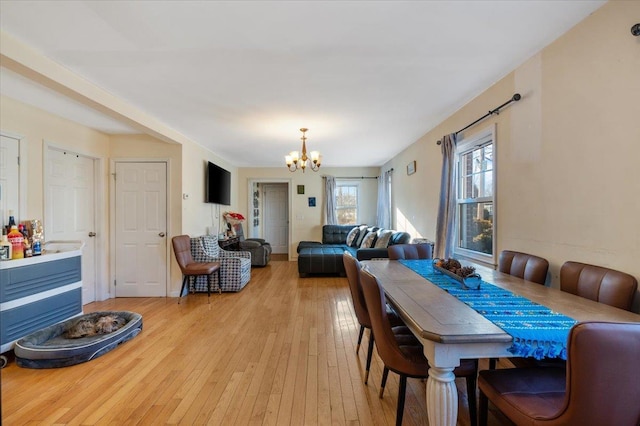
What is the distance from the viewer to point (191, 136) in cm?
478

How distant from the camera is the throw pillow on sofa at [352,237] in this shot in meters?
6.86

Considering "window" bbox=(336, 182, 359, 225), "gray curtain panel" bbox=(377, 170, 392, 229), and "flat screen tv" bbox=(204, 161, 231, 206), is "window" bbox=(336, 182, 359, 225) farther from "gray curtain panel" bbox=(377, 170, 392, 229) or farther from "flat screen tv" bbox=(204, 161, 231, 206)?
"flat screen tv" bbox=(204, 161, 231, 206)

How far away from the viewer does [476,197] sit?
3441mm

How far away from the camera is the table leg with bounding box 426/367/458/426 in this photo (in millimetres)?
1465

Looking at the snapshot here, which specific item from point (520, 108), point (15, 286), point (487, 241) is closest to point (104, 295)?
point (15, 286)

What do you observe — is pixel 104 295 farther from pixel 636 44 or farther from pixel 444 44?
pixel 636 44

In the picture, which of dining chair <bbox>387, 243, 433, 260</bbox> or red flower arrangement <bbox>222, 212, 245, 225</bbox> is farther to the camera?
red flower arrangement <bbox>222, 212, 245, 225</bbox>

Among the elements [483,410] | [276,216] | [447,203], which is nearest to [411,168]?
[447,203]

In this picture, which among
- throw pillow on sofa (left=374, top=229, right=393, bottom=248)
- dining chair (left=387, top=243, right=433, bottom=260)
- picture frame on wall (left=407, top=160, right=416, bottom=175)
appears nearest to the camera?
dining chair (left=387, top=243, right=433, bottom=260)

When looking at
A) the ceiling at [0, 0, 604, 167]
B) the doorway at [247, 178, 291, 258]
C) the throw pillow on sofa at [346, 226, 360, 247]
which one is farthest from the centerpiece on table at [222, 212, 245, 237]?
the ceiling at [0, 0, 604, 167]

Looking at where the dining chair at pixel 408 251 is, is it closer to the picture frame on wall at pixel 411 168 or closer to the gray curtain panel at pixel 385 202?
the picture frame on wall at pixel 411 168

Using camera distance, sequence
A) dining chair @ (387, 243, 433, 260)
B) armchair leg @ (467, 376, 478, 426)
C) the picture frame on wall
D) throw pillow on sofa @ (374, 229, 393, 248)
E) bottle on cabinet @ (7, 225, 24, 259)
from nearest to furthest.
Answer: armchair leg @ (467, 376, 478, 426) → bottle on cabinet @ (7, 225, 24, 259) → dining chair @ (387, 243, 433, 260) → the picture frame on wall → throw pillow on sofa @ (374, 229, 393, 248)

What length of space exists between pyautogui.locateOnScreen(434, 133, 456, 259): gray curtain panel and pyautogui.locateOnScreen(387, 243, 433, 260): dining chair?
0.94 ft

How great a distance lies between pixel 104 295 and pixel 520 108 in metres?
5.56
